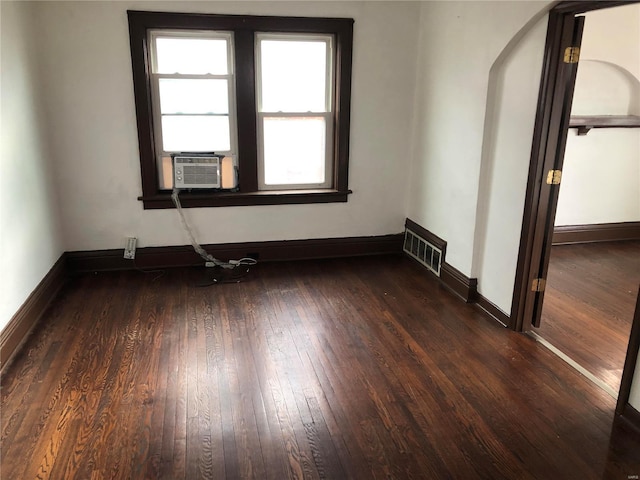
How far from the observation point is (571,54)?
2.89 m

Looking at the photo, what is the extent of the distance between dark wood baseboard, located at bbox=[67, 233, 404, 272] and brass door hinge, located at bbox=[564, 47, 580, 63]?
2.31 m

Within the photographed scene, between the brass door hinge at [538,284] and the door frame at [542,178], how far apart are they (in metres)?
0.02

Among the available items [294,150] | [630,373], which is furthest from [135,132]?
[630,373]

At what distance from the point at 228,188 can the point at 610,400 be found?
10.5 ft

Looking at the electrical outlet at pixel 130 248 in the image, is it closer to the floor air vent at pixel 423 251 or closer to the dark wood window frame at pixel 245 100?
the dark wood window frame at pixel 245 100

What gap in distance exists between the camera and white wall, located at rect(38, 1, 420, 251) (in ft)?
12.7

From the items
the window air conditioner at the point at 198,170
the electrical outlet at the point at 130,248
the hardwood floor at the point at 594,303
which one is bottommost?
the hardwood floor at the point at 594,303

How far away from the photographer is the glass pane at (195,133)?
4.25 m

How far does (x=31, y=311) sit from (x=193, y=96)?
206 cm

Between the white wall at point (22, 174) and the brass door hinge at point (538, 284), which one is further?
the brass door hinge at point (538, 284)

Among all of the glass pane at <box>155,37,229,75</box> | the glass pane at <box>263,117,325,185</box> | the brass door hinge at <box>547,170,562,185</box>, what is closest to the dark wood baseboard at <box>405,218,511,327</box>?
the brass door hinge at <box>547,170,562,185</box>

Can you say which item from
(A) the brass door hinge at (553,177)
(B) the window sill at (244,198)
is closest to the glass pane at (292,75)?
(B) the window sill at (244,198)

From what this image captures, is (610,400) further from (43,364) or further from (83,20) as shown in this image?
(83,20)

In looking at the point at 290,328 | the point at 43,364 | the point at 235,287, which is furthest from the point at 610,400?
the point at 43,364
